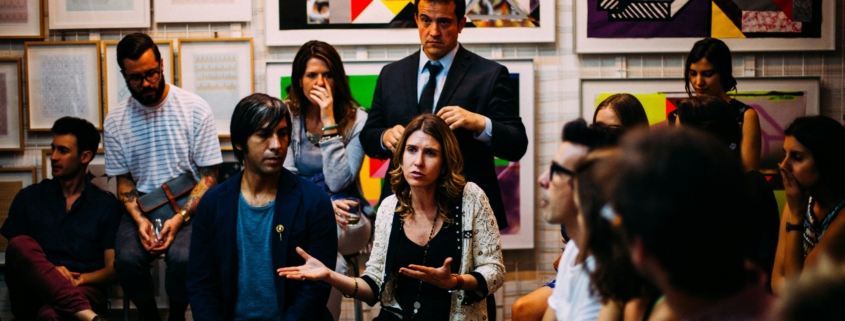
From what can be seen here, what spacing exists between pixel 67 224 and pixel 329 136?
1.33 metres

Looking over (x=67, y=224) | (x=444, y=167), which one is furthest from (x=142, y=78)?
(x=444, y=167)

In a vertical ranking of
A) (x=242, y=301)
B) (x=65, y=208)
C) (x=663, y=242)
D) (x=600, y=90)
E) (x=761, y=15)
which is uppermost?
(x=761, y=15)

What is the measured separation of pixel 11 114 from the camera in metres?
4.01

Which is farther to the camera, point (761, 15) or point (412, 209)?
point (761, 15)

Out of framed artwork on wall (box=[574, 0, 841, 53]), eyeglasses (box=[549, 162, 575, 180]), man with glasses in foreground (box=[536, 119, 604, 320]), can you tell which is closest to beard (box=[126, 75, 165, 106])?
framed artwork on wall (box=[574, 0, 841, 53])

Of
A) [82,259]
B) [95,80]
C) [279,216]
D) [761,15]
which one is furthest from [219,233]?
[761,15]

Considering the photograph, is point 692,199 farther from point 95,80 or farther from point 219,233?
point 95,80

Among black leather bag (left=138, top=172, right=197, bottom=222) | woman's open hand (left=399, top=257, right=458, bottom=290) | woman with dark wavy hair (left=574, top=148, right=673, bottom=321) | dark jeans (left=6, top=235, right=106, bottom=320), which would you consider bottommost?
dark jeans (left=6, top=235, right=106, bottom=320)

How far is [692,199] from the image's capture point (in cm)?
87

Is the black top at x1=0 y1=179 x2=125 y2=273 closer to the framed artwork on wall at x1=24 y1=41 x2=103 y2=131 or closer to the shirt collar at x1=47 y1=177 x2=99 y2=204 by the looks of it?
the shirt collar at x1=47 y1=177 x2=99 y2=204

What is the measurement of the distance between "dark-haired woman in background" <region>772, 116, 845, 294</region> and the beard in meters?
2.59

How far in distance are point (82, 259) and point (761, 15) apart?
140 inches

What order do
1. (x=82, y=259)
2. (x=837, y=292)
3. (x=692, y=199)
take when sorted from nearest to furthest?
(x=837, y=292) → (x=692, y=199) → (x=82, y=259)

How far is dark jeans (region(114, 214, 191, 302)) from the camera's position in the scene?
3.21 m
